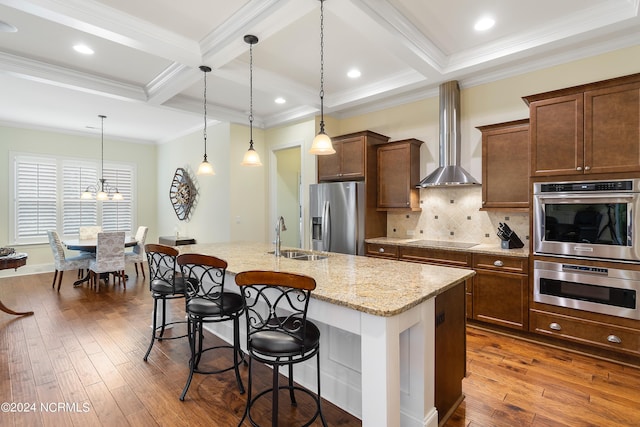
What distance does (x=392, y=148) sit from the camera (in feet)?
14.7

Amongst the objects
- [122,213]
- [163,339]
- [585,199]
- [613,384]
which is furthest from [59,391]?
[122,213]

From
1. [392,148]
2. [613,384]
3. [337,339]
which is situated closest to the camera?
[337,339]

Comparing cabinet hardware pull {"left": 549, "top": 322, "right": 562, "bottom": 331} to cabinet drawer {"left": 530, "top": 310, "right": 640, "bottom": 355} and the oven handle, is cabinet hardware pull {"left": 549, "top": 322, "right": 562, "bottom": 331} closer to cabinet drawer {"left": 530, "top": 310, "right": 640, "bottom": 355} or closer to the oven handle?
cabinet drawer {"left": 530, "top": 310, "right": 640, "bottom": 355}

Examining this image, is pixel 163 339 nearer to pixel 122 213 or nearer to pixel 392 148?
pixel 392 148

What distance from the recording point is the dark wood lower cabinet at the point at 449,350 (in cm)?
200

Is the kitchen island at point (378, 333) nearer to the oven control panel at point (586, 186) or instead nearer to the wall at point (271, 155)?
the oven control panel at point (586, 186)

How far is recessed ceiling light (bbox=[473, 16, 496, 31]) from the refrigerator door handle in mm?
2725

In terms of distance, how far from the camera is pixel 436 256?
3.74 metres

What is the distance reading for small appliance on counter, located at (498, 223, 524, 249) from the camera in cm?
350

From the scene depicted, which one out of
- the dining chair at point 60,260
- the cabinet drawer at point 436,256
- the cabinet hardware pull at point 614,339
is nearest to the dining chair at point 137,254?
the dining chair at point 60,260

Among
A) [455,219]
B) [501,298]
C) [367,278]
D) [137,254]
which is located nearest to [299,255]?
[367,278]

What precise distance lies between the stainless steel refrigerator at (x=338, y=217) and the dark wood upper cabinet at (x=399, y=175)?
1.12 ft

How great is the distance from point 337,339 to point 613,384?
7.03 feet

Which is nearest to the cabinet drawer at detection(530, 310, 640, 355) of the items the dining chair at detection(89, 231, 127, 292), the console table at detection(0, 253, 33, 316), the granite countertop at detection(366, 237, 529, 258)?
the granite countertop at detection(366, 237, 529, 258)
